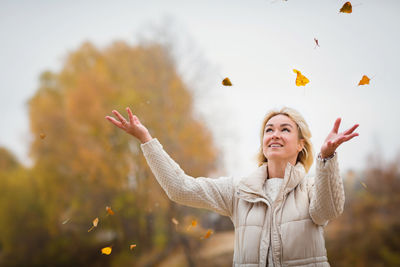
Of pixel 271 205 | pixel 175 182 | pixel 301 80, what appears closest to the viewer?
pixel 271 205

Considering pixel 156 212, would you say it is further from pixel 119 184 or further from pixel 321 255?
pixel 321 255

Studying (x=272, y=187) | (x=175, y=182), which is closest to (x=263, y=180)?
(x=272, y=187)

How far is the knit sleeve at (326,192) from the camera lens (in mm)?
1716

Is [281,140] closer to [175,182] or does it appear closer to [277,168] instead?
[277,168]

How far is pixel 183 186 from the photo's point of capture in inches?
80.7

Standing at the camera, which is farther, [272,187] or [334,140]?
[272,187]

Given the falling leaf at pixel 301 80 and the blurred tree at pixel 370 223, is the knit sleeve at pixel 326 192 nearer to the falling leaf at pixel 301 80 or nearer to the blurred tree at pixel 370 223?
the falling leaf at pixel 301 80

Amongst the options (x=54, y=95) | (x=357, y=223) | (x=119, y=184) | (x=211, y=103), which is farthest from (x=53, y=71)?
(x=357, y=223)

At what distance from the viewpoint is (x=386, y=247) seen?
7.77 metres

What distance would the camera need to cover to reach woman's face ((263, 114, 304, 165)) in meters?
2.08

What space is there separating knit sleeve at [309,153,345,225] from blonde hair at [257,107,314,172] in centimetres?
48

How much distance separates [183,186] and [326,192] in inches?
32.8

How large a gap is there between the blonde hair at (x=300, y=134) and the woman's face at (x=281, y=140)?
3 centimetres

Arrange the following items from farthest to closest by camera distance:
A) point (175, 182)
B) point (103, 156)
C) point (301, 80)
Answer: point (103, 156) → point (301, 80) → point (175, 182)
